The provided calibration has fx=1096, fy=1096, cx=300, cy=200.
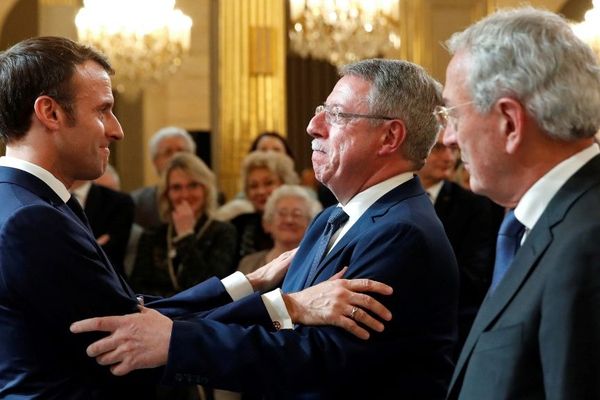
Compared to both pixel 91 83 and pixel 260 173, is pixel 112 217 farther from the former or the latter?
pixel 91 83

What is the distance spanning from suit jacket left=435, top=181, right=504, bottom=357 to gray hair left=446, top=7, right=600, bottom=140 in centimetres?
301

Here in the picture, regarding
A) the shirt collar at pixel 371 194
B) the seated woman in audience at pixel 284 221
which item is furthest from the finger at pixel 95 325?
the seated woman in audience at pixel 284 221

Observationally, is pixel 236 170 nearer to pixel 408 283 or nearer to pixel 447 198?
pixel 447 198

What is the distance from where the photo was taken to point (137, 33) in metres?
9.51

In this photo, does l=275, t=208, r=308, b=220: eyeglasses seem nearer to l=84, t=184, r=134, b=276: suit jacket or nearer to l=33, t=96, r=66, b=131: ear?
l=84, t=184, r=134, b=276: suit jacket

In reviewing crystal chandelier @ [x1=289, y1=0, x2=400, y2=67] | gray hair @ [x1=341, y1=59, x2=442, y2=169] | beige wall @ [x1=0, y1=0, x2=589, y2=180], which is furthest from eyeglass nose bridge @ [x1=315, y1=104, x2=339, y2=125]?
beige wall @ [x1=0, y1=0, x2=589, y2=180]

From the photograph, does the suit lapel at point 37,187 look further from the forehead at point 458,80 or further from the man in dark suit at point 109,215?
the man in dark suit at point 109,215

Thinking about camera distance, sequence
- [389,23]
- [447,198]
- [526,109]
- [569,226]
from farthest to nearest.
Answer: [389,23], [447,198], [526,109], [569,226]

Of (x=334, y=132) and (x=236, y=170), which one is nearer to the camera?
(x=334, y=132)

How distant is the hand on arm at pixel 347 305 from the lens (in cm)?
268

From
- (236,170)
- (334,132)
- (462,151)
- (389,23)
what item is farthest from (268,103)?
(462,151)

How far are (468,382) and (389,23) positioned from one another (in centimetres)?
803

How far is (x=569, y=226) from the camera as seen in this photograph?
1906 millimetres

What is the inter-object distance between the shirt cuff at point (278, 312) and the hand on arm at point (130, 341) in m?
0.28
